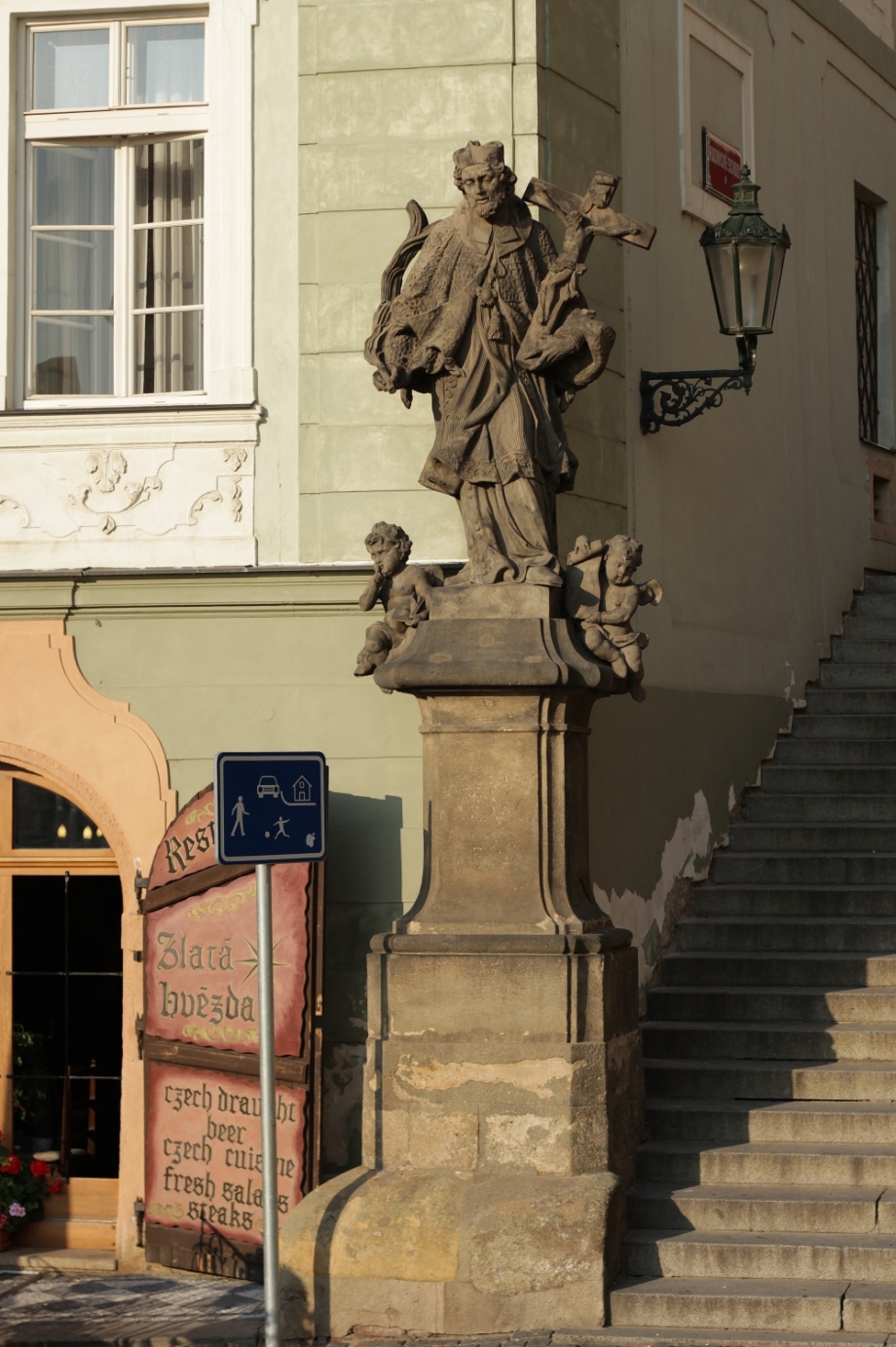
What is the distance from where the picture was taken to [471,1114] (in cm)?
865

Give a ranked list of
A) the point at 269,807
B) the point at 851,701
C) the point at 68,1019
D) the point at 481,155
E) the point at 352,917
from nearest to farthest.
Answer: the point at 269,807, the point at 481,155, the point at 352,917, the point at 68,1019, the point at 851,701

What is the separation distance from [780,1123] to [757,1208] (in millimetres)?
705

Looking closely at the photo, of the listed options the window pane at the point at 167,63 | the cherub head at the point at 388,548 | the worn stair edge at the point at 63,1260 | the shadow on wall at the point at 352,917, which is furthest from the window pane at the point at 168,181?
the worn stair edge at the point at 63,1260

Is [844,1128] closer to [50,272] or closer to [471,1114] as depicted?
[471,1114]

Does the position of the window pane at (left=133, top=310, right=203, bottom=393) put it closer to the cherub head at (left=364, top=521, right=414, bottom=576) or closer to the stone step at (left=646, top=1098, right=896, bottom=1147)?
the cherub head at (left=364, top=521, right=414, bottom=576)

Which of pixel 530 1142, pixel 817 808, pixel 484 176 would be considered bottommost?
pixel 530 1142

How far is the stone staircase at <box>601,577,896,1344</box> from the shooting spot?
8406mm

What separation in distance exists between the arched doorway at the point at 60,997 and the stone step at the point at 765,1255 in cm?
301

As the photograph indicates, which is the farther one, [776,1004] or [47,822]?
[47,822]

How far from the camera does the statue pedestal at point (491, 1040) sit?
835cm

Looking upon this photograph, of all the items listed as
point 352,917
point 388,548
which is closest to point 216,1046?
point 352,917

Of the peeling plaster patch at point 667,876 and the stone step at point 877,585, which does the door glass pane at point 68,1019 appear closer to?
the peeling plaster patch at point 667,876

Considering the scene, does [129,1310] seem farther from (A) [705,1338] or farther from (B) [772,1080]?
(B) [772,1080]

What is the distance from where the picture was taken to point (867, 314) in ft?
50.5
